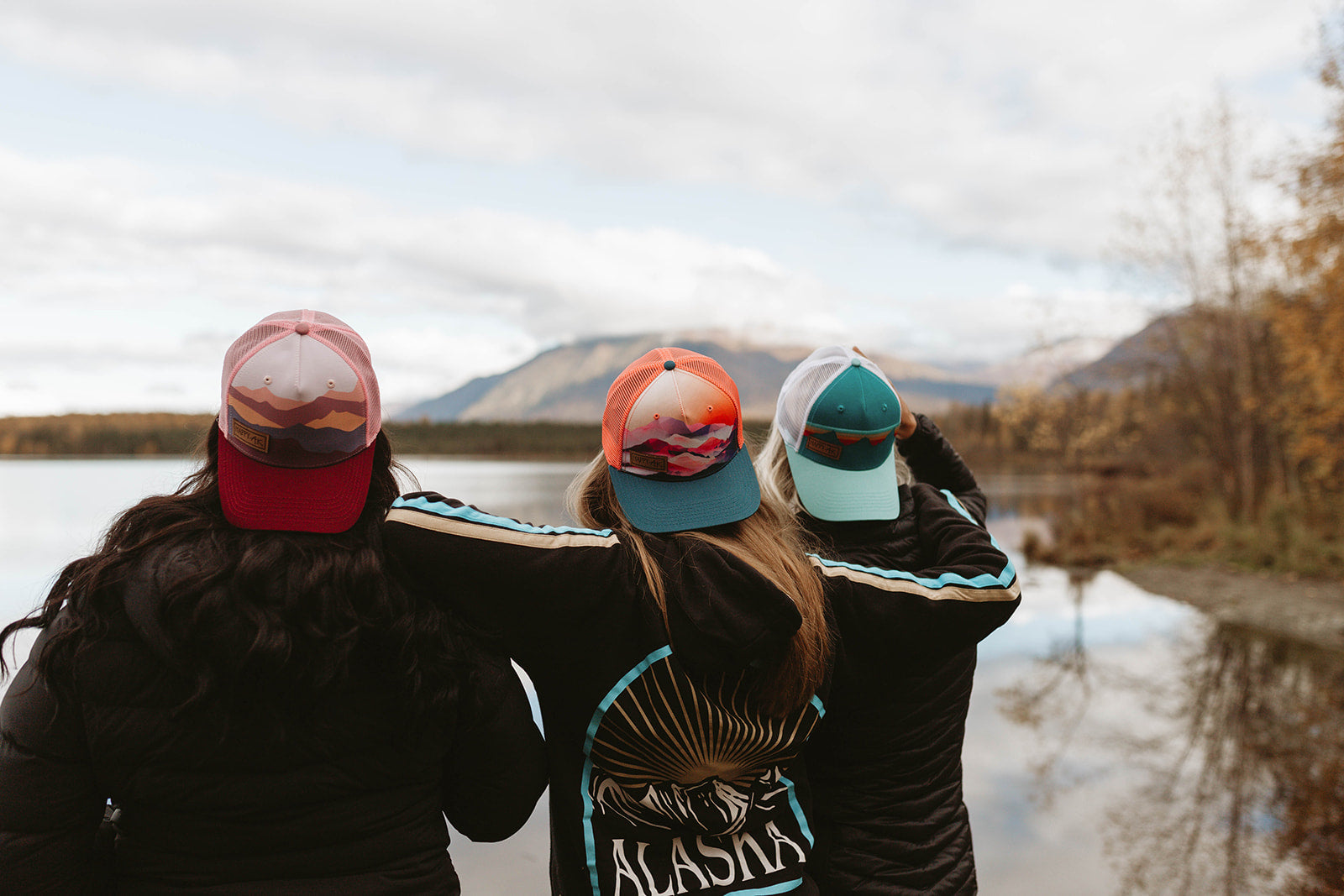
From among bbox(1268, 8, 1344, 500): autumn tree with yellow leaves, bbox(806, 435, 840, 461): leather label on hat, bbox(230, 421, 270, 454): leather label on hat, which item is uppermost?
bbox(1268, 8, 1344, 500): autumn tree with yellow leaves

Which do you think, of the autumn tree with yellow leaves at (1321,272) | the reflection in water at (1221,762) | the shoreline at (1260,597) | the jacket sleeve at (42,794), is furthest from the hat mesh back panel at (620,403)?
the autumn tree with yellow leaves at (1321,272)

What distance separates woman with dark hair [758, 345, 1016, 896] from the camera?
1.51 m

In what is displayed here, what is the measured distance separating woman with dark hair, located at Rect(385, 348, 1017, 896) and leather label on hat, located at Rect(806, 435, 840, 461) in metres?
0.23

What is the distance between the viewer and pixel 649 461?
133 cm

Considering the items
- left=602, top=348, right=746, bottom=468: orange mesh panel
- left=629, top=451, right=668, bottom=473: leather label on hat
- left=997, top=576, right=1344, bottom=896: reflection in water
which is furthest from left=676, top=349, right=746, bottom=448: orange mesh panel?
left=997, top=576, right=1344, bottom=896: reflection in water

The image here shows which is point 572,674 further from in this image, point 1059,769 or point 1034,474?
point 1034,474

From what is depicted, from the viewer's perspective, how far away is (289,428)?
1.14 metres

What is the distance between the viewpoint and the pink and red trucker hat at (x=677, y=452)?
1321 mm

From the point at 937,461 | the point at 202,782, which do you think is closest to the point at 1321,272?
the point at 937,461

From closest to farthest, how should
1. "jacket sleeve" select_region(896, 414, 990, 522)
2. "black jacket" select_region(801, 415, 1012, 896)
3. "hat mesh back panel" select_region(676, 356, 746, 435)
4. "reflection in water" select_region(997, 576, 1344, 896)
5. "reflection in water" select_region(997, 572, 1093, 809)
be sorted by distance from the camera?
"hat mesh back panel" select_region(676, 356, 746, 435), "black jacket" select_region(801, 415, 1012, 896), "jacket sleeve" select_region(896, 414, 990, 522), "reflection in water" select_region(997, 576, 1344, 896), "reflection in water" select_region(997, 572, 1093, 809)

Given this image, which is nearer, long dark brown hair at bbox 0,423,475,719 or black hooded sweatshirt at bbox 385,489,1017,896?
long dark brown hair at bbox 0,423,475,719

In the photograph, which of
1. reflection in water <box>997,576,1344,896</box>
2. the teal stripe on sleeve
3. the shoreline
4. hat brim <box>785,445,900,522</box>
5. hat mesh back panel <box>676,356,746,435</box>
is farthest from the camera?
the shoreline

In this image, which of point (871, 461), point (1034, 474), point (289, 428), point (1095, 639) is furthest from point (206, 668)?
point (1034, 474)

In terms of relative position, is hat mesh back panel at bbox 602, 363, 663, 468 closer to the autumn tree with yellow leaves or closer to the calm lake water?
the calm lake water
